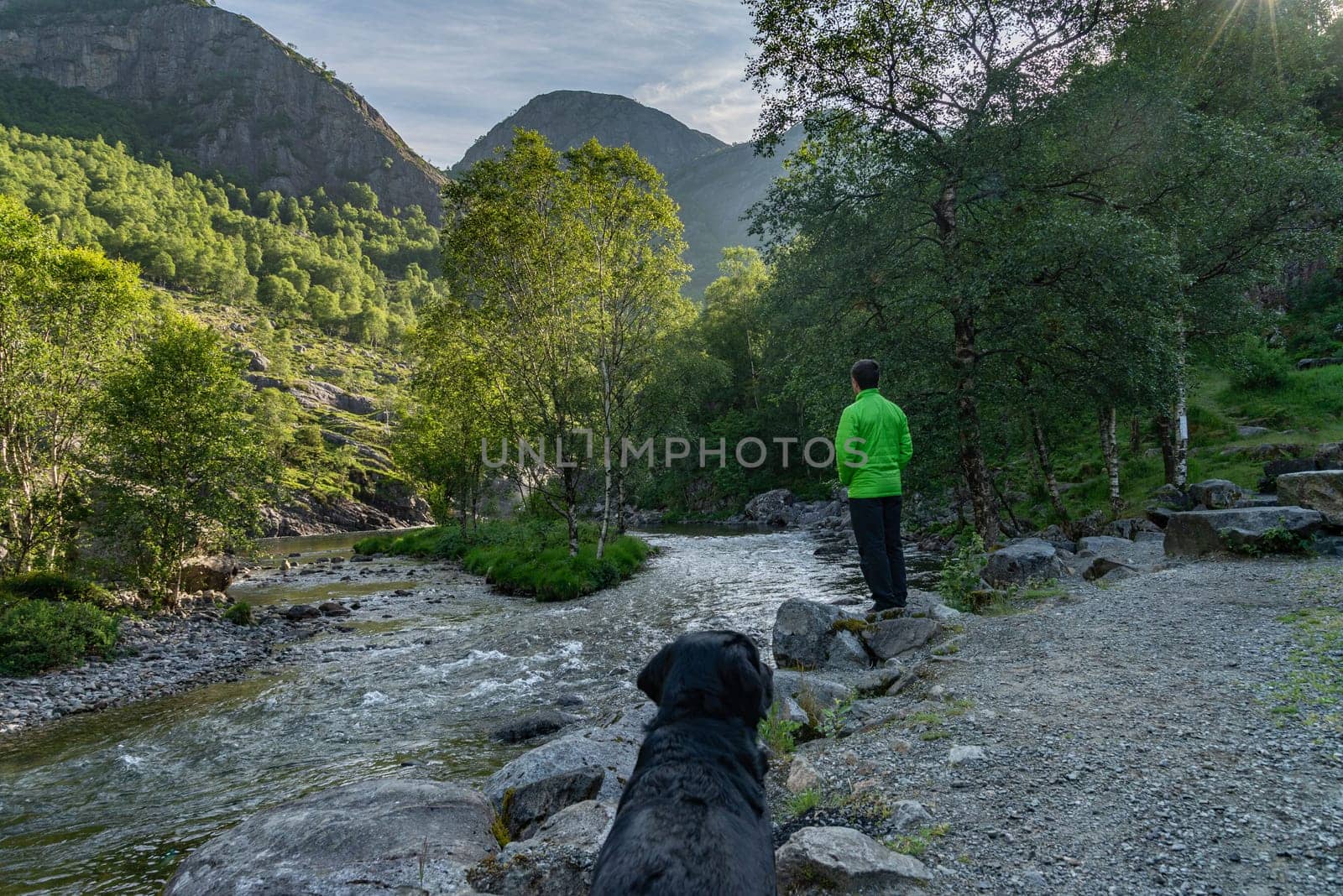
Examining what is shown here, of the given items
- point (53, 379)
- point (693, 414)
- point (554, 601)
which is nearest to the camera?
point (53, 379)

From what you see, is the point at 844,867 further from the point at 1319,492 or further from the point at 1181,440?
Result: the point at 1181,440

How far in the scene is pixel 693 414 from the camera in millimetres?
59812

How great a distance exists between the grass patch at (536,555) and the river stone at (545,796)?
1509cm

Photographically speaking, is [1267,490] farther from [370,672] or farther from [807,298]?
[370,672]

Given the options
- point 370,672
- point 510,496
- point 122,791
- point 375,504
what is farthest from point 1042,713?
point 375,504

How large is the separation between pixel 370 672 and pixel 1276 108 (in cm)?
3001

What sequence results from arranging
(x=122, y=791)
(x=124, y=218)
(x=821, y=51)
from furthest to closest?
(x=124, y=218)
(x=821, y=51)
(x=122, y=791)

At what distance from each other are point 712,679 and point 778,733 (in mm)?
3043

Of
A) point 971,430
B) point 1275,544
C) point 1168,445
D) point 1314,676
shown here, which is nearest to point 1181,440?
point 1168,445

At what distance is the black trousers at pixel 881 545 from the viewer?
8.48 m

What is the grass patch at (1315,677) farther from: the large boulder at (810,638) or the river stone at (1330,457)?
the river stone at (1330,457)

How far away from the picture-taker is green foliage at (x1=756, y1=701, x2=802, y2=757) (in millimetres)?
5386

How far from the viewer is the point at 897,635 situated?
28.2 ft

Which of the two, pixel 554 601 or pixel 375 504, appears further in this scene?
pixel 375 504
